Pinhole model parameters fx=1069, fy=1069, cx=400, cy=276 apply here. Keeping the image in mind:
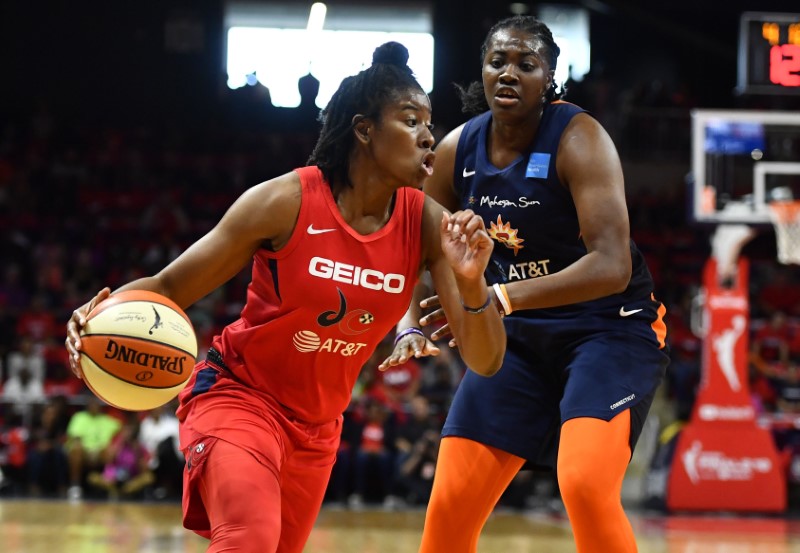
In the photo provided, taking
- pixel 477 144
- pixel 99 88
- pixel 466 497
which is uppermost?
pixel 99 88

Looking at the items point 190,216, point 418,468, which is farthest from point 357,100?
point 190,216

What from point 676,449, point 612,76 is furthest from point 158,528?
point 612,76

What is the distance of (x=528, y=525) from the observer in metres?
9.59

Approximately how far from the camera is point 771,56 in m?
9.68

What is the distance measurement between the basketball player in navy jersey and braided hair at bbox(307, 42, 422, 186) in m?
0.41

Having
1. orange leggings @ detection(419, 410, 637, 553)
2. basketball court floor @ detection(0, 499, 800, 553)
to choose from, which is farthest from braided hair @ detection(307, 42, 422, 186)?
basketball court floor @ detection(0, 499, 800, 553)

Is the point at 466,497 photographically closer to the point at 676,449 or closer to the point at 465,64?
the point at 676,449

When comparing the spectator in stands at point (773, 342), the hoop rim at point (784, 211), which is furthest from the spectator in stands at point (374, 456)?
the spectator in stands at point (773, 342)

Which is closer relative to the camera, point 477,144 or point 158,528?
point 477,144

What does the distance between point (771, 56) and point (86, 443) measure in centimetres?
788

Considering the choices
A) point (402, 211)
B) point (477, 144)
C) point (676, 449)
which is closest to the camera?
point (402, 211)

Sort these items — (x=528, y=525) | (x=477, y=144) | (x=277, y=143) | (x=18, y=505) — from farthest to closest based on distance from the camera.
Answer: (x=277, y=143), (x=18, y=505), (x=528, y=525), (x=477, y=144)

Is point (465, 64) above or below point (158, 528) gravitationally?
above

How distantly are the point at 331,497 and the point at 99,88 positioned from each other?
11.2 metres
